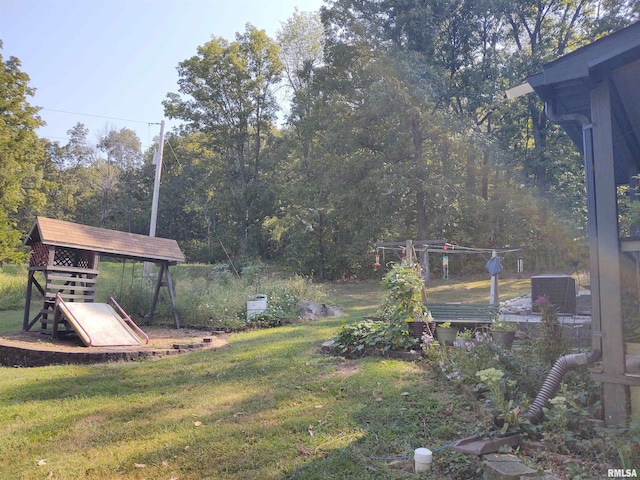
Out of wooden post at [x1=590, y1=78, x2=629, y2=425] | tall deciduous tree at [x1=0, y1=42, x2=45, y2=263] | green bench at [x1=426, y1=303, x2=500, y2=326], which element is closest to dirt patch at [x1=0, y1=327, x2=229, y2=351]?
green bench at [x1=426, y1=303, x2=500, y2=326]

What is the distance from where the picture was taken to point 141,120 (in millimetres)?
18703

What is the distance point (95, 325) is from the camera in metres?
7.11

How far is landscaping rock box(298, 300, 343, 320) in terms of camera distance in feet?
34.4

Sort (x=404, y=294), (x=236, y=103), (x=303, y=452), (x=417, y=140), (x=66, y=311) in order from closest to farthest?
(x=303, y=452), (x=404, y=294), (x=66, y=311), (x=417, y=140), (x=236, y=103)

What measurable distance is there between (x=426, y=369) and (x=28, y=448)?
3719mm

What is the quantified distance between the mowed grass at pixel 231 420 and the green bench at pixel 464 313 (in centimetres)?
159

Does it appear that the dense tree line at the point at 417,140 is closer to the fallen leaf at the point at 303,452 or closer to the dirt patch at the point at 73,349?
the dirt patch at the point at 73,349

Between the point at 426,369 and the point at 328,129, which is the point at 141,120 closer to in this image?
the point at 328,129

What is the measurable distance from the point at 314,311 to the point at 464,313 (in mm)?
4678

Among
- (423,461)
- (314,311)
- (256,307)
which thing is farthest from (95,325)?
(423,461)

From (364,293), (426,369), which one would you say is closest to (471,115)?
(364,293)

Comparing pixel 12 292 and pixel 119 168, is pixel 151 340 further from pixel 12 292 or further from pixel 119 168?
pixel 119 168

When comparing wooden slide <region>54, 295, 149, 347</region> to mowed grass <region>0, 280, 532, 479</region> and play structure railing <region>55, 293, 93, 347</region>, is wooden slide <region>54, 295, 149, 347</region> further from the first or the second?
mowed grass <region>0, 280, 532, 479</region>

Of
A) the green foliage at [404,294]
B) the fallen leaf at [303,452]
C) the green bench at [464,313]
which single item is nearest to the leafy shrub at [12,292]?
the green foliage at [404,294]
